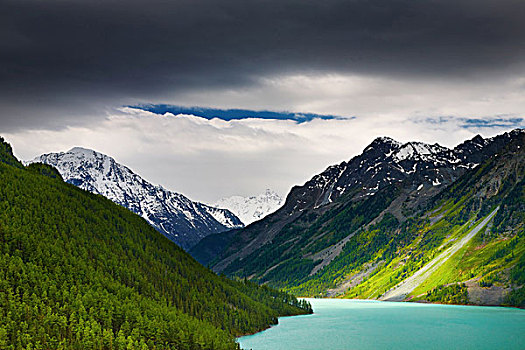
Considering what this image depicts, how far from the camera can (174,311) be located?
171875mm

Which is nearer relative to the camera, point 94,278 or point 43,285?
point 43,285

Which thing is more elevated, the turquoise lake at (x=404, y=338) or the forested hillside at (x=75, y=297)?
the forested hillside at (x=75, y=297)

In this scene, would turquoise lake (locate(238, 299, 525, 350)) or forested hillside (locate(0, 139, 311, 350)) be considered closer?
forested hillside (locate(0, 139, 311, 350))

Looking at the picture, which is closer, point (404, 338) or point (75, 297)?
point (75, 297)

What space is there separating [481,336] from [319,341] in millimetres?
49158

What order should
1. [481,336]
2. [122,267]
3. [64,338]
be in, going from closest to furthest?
[64,338], [481,336], [122,267]

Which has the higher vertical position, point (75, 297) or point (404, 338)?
point (75, 297)

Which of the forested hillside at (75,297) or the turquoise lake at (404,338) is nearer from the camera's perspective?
the forested hillside at (75,297)

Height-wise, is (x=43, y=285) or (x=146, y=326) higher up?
(x=43, y=285)

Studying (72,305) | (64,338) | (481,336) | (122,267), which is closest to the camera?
(64,338)

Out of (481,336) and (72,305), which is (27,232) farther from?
(481,336)

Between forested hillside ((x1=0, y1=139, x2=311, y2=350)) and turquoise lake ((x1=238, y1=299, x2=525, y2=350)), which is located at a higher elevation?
forested hillside ((x1=0, y1=139, x2=311, y2=350))

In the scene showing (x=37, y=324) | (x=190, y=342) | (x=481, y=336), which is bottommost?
(x=481, y=336)

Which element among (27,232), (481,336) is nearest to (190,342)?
(27,232)
